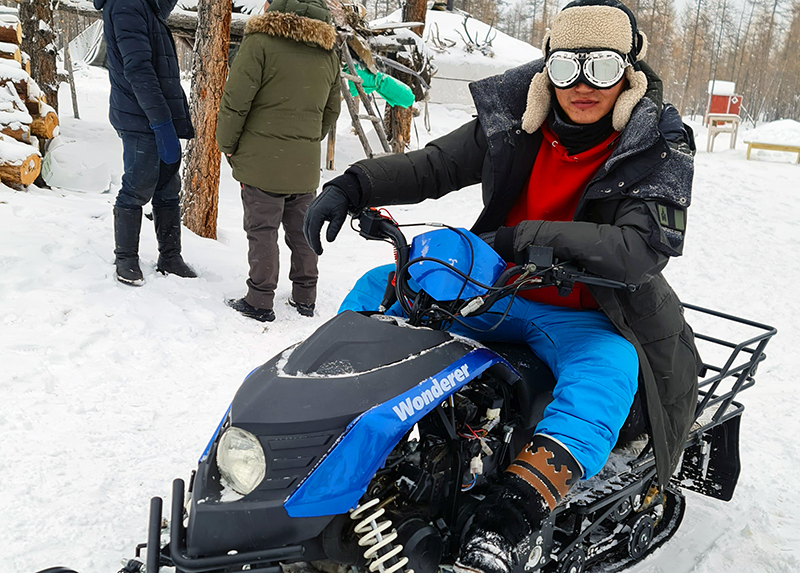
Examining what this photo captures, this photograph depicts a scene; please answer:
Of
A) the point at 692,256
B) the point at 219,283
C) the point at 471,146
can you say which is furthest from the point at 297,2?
the point at 692,256

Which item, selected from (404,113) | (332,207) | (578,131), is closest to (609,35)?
(578,131)

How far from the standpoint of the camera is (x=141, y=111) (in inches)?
176

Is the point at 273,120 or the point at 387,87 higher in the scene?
the point at 387,87

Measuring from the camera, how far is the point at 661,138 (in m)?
2.21

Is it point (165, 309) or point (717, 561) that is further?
point (165, 309)

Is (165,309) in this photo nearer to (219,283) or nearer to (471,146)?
(219,283)

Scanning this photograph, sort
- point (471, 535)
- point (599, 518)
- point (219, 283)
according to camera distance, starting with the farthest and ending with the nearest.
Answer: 1. point (219, 283)
2. point (599, 518)
3. point (471, 535)

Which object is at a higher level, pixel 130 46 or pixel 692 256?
pixel 130 46

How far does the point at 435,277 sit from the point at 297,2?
346 cm

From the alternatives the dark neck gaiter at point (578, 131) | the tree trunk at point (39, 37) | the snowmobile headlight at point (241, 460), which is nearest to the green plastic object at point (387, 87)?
the tree trunk at point (39, 37)

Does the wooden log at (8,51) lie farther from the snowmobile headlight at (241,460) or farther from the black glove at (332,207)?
the snowmobile headlight at (241,460)

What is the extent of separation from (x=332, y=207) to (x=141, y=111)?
9.30 ft

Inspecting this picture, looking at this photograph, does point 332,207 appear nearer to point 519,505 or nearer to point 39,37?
point 519,505

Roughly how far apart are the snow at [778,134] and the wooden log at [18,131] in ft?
49.8
